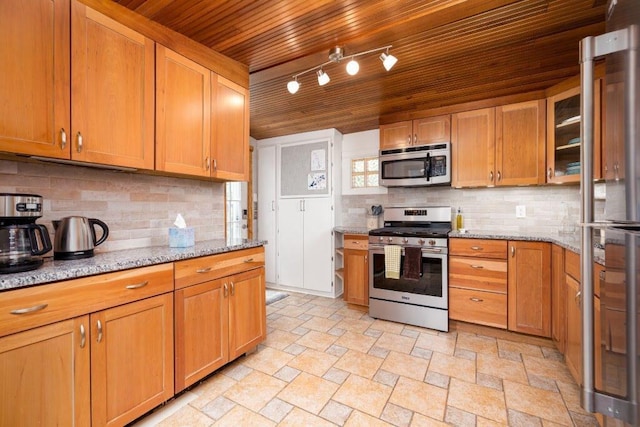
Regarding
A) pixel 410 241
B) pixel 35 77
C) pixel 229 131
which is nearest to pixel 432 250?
pixel 410 241

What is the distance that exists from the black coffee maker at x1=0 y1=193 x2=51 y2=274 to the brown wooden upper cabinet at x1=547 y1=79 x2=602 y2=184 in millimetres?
3743

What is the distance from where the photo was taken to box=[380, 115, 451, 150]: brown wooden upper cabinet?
3.07 metres

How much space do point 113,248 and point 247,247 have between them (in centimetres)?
87

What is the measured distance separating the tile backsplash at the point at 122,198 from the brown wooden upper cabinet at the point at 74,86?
304 mm

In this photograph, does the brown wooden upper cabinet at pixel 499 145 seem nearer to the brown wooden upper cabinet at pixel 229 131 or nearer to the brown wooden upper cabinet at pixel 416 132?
the brown wooden upper cabinet at pixel 416 132

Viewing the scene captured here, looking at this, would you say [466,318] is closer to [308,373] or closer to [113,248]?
[308,373]

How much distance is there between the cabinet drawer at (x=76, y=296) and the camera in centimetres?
105

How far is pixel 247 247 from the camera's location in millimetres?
2104

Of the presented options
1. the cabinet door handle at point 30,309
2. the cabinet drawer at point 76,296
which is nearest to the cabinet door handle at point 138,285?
the cabinet drawer at point 76,296

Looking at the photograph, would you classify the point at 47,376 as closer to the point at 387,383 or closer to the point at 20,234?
the point at 20,234

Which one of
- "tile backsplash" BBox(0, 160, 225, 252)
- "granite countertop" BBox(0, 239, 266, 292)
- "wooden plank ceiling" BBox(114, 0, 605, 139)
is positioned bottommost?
"granite countertop" BBox(0, 239, 266, 292)

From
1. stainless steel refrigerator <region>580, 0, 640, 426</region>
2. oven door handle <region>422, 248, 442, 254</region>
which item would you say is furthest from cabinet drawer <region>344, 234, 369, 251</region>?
stainless steel refrigerator <region>580, 0, 640, 426</region>

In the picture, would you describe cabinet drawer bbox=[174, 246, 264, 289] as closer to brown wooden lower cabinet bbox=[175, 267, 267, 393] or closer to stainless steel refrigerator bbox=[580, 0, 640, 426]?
brown wooden lower cabinet bbox=[175, 267, 267, 393]

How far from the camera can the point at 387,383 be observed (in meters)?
1.89
